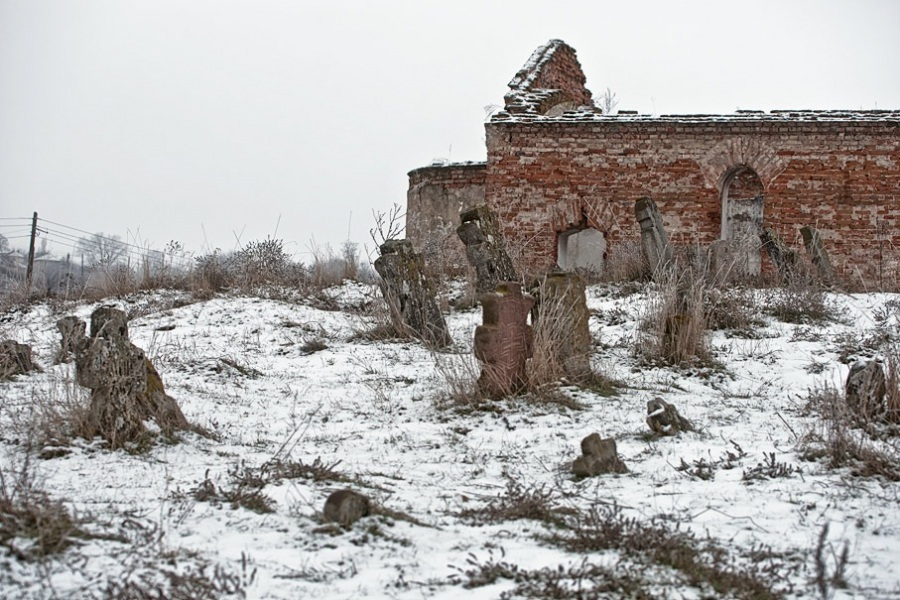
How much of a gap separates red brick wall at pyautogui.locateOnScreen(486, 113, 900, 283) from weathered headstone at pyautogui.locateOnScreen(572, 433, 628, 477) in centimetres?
955

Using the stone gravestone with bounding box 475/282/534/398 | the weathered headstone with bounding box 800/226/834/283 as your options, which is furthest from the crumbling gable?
the stone gravestone with bounding box 475/282/534/398

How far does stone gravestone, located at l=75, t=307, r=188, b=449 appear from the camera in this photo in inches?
201

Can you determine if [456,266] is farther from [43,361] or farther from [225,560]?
[225,560]

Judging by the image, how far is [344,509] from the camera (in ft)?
12.4

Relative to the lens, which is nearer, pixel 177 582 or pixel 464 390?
pixel 177 582

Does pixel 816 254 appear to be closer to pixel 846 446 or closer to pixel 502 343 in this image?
pixel 502 343

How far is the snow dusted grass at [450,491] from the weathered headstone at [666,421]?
10 cm

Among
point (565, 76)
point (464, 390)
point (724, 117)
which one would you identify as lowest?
point (464, 390)

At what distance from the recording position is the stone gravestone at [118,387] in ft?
16.8

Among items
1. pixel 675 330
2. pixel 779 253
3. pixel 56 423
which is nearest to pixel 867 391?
pixel 675 330

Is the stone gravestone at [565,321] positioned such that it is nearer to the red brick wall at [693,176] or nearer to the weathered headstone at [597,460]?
the weathered headstone at [597,460]

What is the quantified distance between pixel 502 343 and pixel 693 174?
31.8 feet

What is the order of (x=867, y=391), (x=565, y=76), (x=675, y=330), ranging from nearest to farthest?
1. (x=867, y=391)
2. (x=675, y=330)
3. (x=565, y=76)

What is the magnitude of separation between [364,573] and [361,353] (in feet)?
17.9
